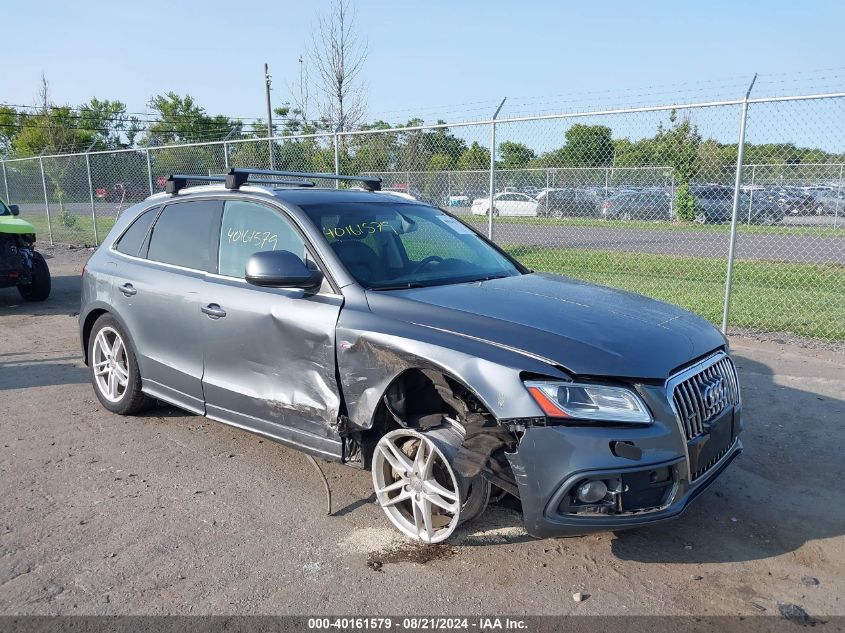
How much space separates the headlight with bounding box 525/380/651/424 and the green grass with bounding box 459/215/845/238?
9402mm

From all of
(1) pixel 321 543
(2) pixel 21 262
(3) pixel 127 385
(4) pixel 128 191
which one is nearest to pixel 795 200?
(3) pixel 127 385

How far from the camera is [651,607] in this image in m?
2.91

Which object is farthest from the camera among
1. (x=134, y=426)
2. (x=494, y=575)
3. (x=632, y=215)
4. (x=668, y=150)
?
(x=632, y=215)

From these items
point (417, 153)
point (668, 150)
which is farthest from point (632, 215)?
point (417, 153)

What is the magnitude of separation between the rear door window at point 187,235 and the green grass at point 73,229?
557 inches

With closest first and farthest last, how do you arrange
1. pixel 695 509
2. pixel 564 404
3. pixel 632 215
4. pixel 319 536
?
1. pixel 564 404
2. pixel 319 536
3. pixel 695 509
4. pixel 632 215

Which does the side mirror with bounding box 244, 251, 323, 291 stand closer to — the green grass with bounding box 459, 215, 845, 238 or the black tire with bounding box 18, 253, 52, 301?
the black tire with bounding box 18, 253, 52, 301

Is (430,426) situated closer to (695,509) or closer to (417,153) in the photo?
(695,509)

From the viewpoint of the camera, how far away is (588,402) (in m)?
2.92

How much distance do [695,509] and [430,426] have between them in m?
1.65

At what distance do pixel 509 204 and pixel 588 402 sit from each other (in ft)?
34.5

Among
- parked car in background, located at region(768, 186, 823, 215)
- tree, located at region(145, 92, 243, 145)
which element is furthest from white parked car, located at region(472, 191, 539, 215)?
tree, located at region(145, 92, 243, 145)

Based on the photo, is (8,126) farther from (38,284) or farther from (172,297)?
(172,297)

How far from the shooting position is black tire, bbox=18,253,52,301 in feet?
32.9
